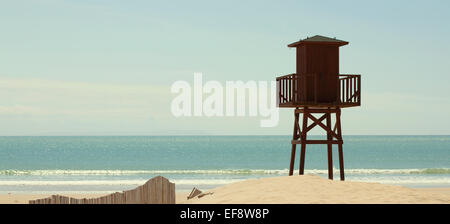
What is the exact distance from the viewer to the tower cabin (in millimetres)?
24688

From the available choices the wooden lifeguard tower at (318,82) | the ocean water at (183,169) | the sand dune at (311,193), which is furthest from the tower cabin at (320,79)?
the ocean water at (183,169)

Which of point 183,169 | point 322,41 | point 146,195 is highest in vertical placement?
point 322,41

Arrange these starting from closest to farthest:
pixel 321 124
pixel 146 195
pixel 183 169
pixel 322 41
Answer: pixel 146 195, pixel 322 41, pixel 321 124, pixel 183 169

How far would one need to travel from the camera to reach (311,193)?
17328mm

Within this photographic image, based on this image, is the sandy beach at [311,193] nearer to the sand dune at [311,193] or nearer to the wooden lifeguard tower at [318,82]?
the sand dune at [311,193]

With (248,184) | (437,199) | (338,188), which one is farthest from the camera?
(248,184)

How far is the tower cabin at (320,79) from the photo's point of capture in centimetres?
2469

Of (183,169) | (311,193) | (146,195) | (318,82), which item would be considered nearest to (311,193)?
(311,193)

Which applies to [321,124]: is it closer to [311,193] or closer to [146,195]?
A: [311,193]

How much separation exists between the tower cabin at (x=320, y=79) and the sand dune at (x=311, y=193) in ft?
18.5
